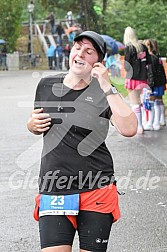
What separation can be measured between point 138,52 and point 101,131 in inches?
336

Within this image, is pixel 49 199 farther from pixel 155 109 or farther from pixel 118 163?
pixel 155 109

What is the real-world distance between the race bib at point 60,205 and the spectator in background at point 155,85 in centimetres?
891

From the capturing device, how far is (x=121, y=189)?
27.8ft

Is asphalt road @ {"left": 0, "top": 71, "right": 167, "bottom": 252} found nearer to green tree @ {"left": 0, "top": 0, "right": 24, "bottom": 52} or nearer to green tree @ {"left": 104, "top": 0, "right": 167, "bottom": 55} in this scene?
green tree @ {"left": 104, "top": 0, "right": 167, "bottom": 55}

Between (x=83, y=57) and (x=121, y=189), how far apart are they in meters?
4.68

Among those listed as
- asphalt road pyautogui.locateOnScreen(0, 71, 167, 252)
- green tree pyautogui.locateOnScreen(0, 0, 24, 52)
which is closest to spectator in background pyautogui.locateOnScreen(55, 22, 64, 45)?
green tree pyautogui.locateOnScreen(0, 0, 24, 52)

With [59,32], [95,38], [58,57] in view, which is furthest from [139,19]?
[95,38]

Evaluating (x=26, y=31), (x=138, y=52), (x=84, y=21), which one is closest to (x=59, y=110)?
(x=138, y=52)

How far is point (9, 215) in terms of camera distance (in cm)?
720

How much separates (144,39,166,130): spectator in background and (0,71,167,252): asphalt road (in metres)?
0.30

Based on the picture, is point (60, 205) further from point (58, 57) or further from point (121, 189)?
point (58, 57)

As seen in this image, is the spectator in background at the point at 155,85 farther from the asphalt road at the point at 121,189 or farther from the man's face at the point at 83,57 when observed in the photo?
the man's face at the point at 83,57

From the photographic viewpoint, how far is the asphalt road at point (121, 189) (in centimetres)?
625

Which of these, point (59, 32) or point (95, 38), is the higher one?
point (95, 38)
